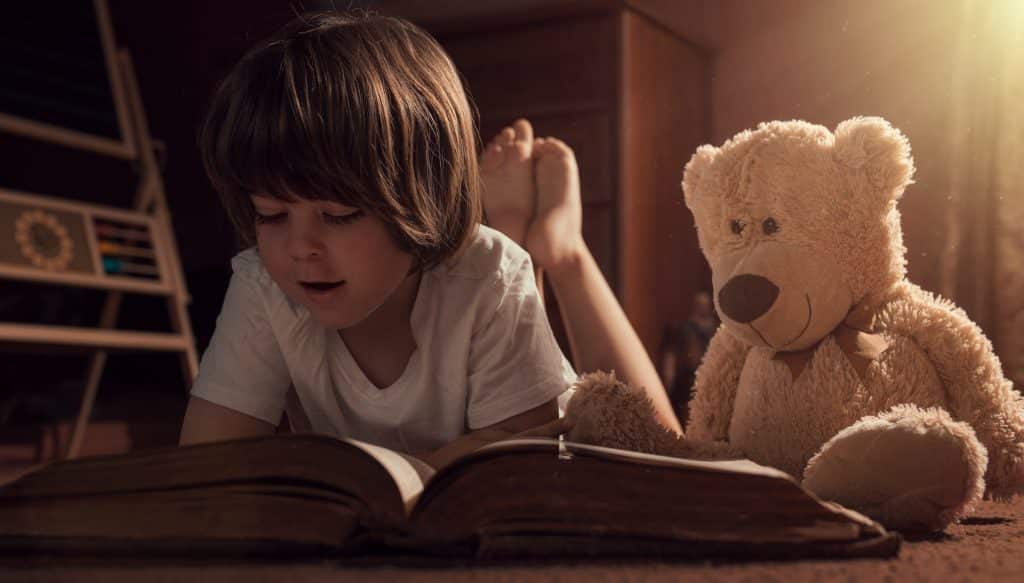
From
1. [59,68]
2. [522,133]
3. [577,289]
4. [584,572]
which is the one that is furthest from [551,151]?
[59,68]

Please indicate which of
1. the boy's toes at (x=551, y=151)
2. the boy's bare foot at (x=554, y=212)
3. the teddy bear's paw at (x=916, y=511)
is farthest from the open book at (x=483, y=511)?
the boy's toes at (x=551, y=151)

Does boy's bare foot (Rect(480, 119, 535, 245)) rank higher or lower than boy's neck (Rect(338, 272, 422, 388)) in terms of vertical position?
higher

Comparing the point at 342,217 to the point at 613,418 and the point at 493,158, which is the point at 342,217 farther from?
the point at 493,158

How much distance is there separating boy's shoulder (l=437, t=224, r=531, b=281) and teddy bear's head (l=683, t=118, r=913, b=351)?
19 cm

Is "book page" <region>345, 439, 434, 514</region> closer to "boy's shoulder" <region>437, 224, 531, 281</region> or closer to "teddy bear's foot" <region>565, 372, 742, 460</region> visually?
"teddy bear's foot" <region>565, 372, 742, 460</region>

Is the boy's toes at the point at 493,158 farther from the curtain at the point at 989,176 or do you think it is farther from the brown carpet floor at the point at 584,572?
the brown carpet floor at the point at 584,572

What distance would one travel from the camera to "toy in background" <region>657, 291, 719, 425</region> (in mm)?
1456

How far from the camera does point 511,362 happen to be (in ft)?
2.87

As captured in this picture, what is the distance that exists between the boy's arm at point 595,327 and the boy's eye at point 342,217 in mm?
458

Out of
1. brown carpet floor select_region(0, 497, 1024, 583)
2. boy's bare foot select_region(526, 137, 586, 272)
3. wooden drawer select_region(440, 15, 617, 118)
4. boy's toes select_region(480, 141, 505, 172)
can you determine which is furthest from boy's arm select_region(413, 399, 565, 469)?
wooden drawer select_region(440, 15, 617, 118)

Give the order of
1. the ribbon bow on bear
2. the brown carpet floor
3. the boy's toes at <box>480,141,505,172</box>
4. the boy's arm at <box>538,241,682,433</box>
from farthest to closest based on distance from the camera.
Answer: the boy's toes at <box>480,141,505,172</box> → the boy's arm at <box>538,241,682,433</box> → the ribbon bow on bear → the brown carpet floor

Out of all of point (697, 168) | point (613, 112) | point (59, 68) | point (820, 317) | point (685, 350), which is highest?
point (59, 68)

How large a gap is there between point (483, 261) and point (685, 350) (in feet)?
2.21

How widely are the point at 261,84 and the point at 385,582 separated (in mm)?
439
